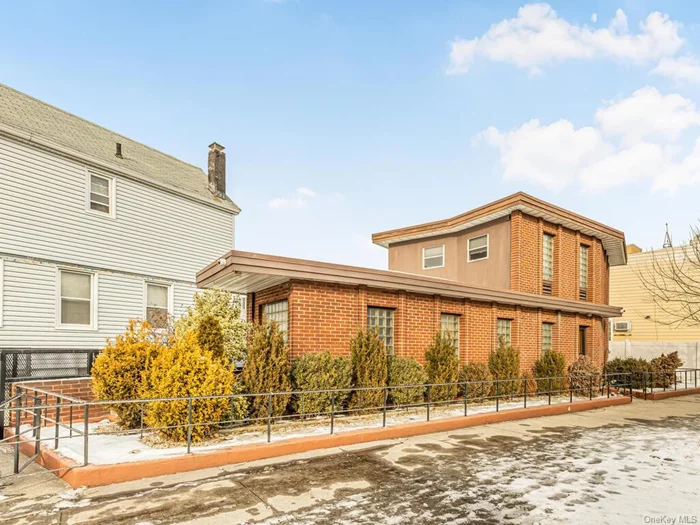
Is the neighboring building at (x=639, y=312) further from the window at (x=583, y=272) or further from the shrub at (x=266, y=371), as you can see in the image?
the shrub at (x=266, y=371)

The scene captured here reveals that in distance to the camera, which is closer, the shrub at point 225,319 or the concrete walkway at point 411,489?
the concrete walkway at point 411,489

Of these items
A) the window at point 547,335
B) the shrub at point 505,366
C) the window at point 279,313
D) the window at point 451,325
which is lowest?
the shrub at point 505,366

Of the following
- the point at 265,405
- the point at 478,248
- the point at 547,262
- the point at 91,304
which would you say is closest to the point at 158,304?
the point at 91,304

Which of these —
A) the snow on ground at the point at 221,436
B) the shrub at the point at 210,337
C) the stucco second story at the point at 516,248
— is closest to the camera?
the snow on ground at the point at 221,436

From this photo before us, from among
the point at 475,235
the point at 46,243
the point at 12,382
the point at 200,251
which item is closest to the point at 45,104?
the point at 46,243

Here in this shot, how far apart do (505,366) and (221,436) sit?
9967 mm

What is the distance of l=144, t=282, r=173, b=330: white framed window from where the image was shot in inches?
687

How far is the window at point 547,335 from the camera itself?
1855 centimetres

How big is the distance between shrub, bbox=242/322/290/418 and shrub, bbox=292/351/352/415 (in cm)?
34

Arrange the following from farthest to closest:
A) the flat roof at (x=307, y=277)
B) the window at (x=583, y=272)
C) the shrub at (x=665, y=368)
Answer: the window at (x=583, y=272) < the shrub at (x=665, y=368) < the flat roof at (x=307, y=277)

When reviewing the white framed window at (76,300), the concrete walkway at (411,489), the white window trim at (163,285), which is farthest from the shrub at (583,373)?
the white framed window at (76,300)

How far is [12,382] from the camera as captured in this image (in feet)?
34.8

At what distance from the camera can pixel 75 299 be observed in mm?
15203

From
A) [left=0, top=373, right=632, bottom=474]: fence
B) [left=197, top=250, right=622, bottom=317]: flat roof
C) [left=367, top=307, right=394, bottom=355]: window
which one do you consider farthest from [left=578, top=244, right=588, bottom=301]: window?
[left=367, top=307, right=394, bottom=355]: window
